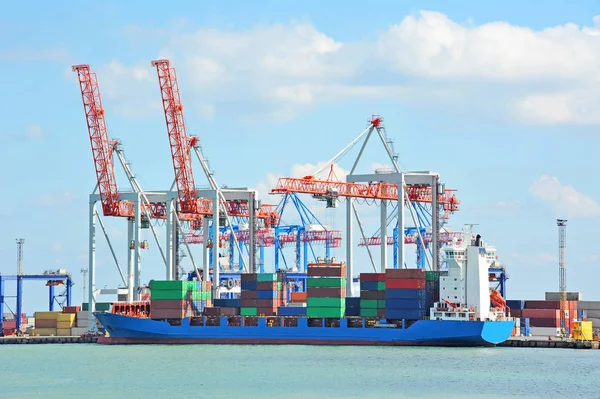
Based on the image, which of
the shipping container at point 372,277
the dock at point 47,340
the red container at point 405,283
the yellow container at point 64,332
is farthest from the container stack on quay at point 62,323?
the red container at point 405,283

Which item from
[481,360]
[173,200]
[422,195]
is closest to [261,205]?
[173,200]

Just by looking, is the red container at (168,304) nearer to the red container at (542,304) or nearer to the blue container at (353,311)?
the blue container at (353,311)

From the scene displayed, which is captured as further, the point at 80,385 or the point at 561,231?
the point at 561,231

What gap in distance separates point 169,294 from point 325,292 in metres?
10.5

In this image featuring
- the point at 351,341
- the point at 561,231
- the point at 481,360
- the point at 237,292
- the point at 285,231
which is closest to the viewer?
the point at 481,360

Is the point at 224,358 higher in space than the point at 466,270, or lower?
lower

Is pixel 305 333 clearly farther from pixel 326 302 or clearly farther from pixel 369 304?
pixel 369 304

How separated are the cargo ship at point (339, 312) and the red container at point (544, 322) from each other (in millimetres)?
3393

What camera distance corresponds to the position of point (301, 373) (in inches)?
2404

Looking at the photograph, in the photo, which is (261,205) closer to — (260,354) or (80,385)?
(260,354)

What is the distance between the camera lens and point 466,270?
7700 centimetres

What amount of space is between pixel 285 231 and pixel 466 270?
40.3 metres

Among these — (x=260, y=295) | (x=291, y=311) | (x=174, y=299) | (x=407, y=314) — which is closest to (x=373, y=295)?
(x=407, y=314)

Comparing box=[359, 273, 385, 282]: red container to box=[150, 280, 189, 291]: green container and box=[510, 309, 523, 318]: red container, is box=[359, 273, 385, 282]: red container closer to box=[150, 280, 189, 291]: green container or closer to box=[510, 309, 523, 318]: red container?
box=[150, 280, 189, 291]: green container
